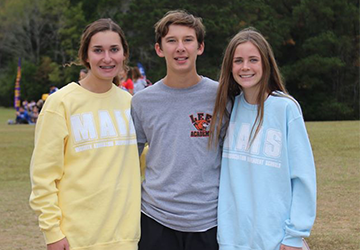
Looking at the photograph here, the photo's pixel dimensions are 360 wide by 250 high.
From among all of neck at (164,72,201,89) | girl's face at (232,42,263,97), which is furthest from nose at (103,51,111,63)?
girl's face at (232,42,263,97)

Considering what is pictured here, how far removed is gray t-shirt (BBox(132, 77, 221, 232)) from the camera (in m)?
2.74

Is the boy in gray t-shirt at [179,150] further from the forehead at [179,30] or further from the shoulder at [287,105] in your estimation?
the shoulder at [287,105]

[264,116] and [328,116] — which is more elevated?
[264,116]

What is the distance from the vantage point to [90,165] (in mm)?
2729

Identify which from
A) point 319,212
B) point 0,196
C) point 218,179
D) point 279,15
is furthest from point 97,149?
point 279,15

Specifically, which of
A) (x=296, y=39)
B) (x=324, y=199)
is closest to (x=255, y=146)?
(x=324, y=199)

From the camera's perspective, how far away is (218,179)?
9.20 feet

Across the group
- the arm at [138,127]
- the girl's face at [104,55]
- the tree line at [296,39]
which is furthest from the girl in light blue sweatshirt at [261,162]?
the tree line at [296,39]

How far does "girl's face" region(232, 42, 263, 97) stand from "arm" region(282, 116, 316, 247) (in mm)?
298

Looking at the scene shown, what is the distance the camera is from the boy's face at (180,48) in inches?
112

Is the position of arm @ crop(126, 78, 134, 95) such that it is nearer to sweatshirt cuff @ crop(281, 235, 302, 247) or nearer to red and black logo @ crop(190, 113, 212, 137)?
red and black logo @ crop(190, 113, 212, 137)

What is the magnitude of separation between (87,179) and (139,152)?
38cm

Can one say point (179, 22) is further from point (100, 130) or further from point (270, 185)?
point (270, 185)

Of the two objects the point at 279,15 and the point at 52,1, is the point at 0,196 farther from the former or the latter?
the point at 52,1
